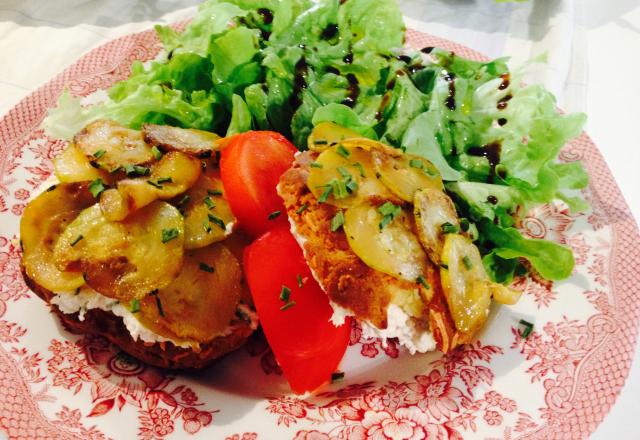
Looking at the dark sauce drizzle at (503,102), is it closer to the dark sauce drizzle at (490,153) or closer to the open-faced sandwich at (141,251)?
the dark sauce drizzle at (490,153)

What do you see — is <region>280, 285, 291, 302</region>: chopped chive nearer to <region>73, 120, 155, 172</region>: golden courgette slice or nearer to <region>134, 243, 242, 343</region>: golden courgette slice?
<region>134, 243, 242, 343</region>: golden courgette slice

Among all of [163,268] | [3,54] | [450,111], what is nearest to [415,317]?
[163,268]

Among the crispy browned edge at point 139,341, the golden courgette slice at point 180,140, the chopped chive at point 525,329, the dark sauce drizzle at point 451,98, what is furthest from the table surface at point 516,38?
the crispy browned edge at point 139,341

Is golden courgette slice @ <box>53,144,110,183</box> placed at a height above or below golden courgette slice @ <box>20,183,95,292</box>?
above

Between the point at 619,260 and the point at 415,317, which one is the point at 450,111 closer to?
the point at 619,260

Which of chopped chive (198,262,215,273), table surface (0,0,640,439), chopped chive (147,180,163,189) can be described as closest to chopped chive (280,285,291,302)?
chopped chive (198,262,215,273)
